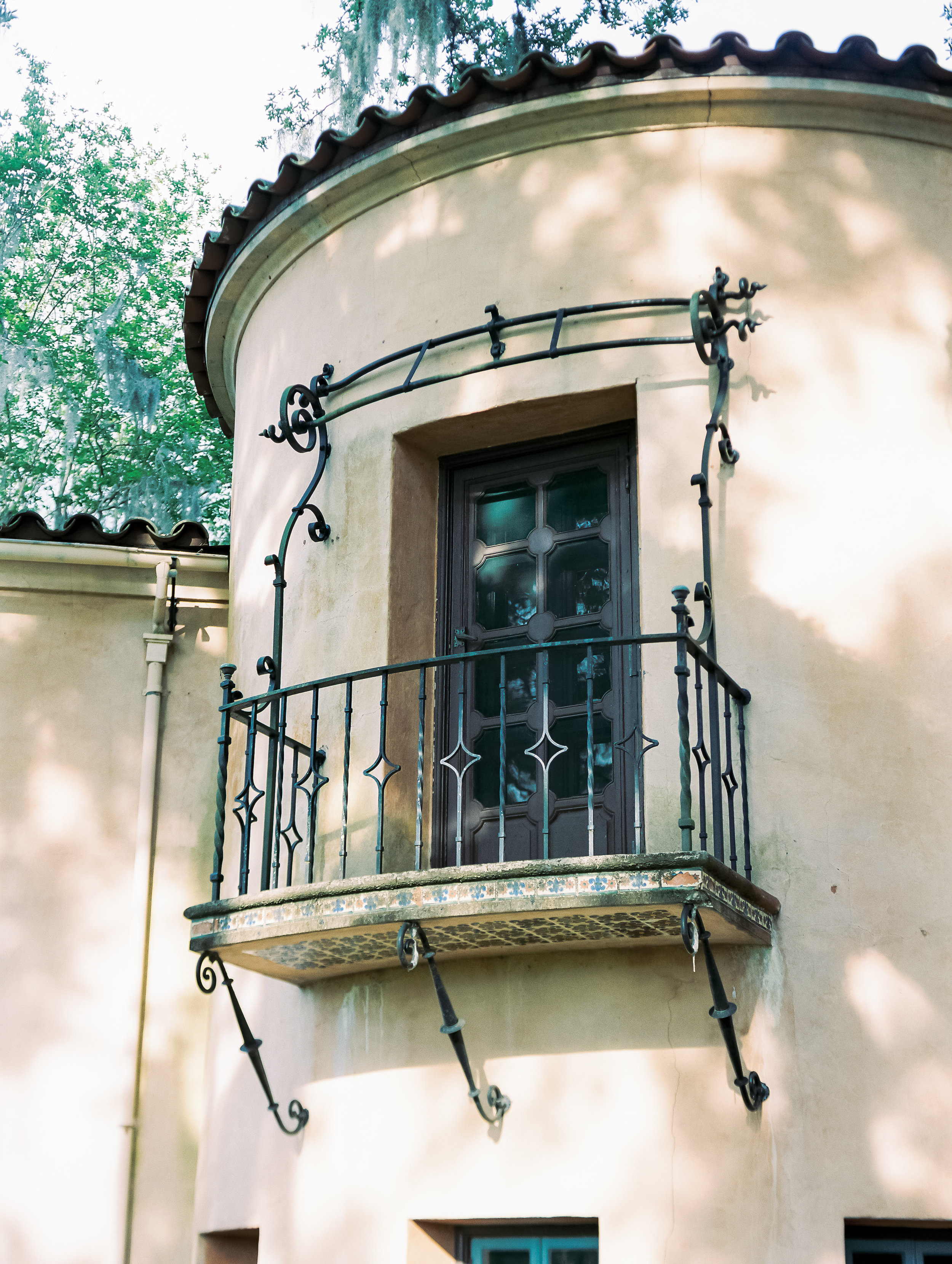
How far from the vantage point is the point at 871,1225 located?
19.6ft

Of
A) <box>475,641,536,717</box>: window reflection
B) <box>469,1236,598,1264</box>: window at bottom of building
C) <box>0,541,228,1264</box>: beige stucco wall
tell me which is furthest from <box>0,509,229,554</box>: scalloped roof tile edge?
<box>469,1236,598,1264</box>: window at bottom of building

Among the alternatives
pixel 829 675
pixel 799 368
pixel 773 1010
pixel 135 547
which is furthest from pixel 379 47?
pixel 773 1010

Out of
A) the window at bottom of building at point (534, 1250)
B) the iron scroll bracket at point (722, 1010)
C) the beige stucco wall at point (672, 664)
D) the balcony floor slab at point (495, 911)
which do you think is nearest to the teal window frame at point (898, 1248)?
the beige stucco wall at point (672, 664)

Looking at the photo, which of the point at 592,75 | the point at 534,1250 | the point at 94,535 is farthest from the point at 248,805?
the point at 592,75

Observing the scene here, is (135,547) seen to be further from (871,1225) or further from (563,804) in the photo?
(871,1225)

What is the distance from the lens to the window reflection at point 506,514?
302 inches

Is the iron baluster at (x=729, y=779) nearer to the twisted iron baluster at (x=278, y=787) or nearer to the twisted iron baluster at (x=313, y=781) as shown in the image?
the twisted iron baluster at (x=313, y=781)

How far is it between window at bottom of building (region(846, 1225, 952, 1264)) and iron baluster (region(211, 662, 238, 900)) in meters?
2.98

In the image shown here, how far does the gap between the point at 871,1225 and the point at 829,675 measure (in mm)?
2224

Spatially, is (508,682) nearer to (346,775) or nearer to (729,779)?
(346,775)

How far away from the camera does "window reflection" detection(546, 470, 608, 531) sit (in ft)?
24.7

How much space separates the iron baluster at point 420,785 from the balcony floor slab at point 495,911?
223 millimetres

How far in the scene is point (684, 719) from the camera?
593cm

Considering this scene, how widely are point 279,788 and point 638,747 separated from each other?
1738mm
